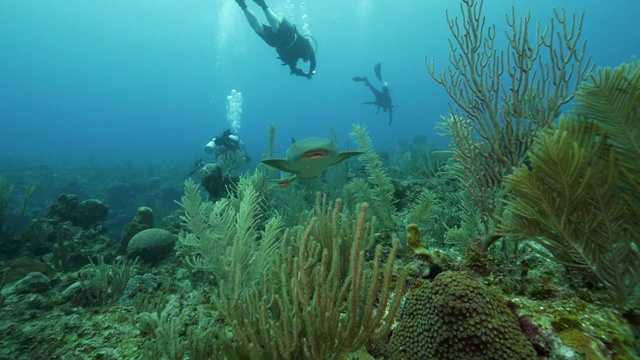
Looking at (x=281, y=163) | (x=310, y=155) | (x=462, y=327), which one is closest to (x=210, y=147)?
(x=281, y=163)

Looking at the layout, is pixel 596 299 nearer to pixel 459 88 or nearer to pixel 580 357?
pixel 580 357

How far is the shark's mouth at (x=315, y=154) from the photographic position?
351 centimetres

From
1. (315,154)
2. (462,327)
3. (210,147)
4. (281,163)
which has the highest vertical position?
(210,147)

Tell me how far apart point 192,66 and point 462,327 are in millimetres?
160063

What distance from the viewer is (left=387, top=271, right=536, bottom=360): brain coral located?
1.84 meters

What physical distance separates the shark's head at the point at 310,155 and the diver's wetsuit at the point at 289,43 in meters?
10.1

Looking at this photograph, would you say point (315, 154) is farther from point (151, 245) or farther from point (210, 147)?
point (210, 147)

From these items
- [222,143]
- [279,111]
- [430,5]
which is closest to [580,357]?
[222,143]

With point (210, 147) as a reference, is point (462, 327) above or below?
below

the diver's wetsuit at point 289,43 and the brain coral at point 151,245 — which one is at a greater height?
the diver's wetsuit at point 289,43

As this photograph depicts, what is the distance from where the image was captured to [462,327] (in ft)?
6.17

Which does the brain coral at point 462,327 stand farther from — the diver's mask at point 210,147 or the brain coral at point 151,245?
the diver's mask at point 210,147

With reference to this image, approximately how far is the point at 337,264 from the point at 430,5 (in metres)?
77.6

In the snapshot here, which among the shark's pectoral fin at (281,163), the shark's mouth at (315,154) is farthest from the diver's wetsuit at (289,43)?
the shark's mouth at (315,154)
